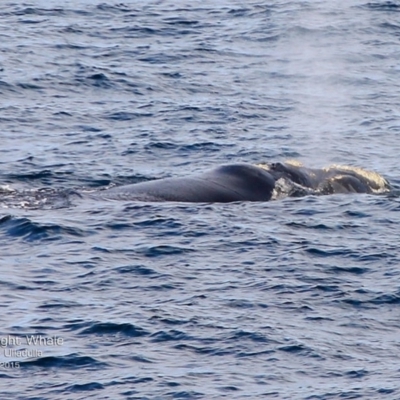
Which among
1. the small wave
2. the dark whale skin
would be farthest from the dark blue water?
the dark whale skin

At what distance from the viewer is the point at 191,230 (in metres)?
22.7

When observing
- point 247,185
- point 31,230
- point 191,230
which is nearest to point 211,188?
point 247,185

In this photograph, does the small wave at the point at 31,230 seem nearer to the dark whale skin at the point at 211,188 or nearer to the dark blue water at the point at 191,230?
the dark blue water at the point at 191,230

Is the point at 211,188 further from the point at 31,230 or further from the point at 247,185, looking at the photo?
the point at 31,230

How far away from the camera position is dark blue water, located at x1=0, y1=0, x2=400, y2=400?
656 inches

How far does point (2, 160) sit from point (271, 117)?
348 inches

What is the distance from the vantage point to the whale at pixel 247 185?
81.0 feet

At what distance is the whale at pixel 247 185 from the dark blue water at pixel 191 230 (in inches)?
21.9

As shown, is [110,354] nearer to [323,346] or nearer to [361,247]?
[323,346]

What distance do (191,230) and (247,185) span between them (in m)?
2.99

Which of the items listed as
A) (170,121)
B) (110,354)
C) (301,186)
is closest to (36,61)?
(170,121)

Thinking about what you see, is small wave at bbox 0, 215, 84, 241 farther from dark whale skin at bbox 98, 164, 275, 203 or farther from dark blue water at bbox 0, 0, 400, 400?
dark whale skin at bbox 98, 164, 275, 203

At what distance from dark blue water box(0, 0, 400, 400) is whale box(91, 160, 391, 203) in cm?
56

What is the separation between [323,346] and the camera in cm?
1748
